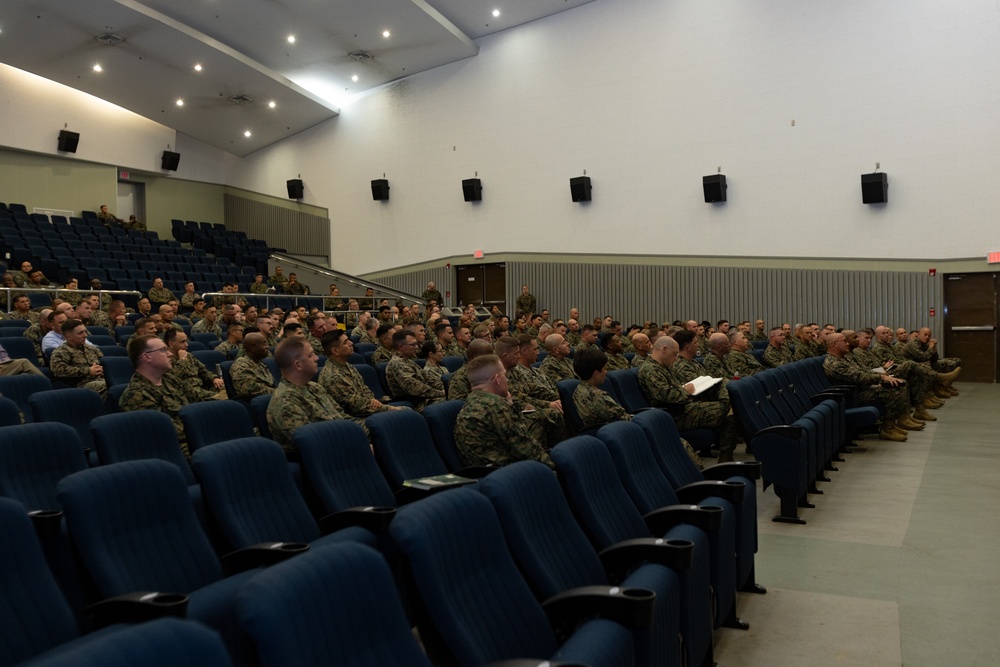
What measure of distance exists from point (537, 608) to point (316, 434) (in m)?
1.41

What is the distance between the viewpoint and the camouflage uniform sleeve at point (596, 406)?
16.1 ft

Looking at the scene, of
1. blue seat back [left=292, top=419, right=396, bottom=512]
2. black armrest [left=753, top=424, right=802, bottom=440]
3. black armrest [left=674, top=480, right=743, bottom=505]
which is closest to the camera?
blue seat back [left=292, top=419, right=396, bottom=512]

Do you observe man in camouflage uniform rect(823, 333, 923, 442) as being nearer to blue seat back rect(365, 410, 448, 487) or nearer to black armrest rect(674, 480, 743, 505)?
black armrest rect(674, 480, 743, 505)

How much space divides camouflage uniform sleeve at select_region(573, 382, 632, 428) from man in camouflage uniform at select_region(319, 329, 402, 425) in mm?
1252

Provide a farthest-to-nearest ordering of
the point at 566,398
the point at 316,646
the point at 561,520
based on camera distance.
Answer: the point at 566,398
the point at 561,520
the point at 316,646

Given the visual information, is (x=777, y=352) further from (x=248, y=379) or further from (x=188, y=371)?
(x=188, y=371)

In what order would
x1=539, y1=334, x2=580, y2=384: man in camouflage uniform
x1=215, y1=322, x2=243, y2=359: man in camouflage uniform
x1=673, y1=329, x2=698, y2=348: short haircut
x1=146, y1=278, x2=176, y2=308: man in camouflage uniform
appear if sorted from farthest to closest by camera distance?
x1=146, y1=278, x2=176, y2=308: man in camouflage uniform → x1=215, y1=322, x2=243, y2=359: man in camouflage uniform → x1=539, y1=334, x2=580, y2=384: man in camouflage uniform → x1=673, y1=329, x2=698, y2=348: short haircut

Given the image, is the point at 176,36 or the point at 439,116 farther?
the point at 439,116

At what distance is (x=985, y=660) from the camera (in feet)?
9.74

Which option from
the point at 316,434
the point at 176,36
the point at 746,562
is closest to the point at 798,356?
the point at 746,562

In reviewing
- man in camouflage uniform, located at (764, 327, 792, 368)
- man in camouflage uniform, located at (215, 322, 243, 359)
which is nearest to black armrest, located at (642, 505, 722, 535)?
man in camouflage uniform, located at (215, 322, 243, 359)

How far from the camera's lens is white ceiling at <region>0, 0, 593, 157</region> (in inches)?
587

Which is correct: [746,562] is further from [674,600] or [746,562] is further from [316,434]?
[316,434]

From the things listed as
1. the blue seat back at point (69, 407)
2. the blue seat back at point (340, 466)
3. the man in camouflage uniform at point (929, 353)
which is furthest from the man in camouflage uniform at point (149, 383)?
the man in camouflage uniform at point (929, 353)
